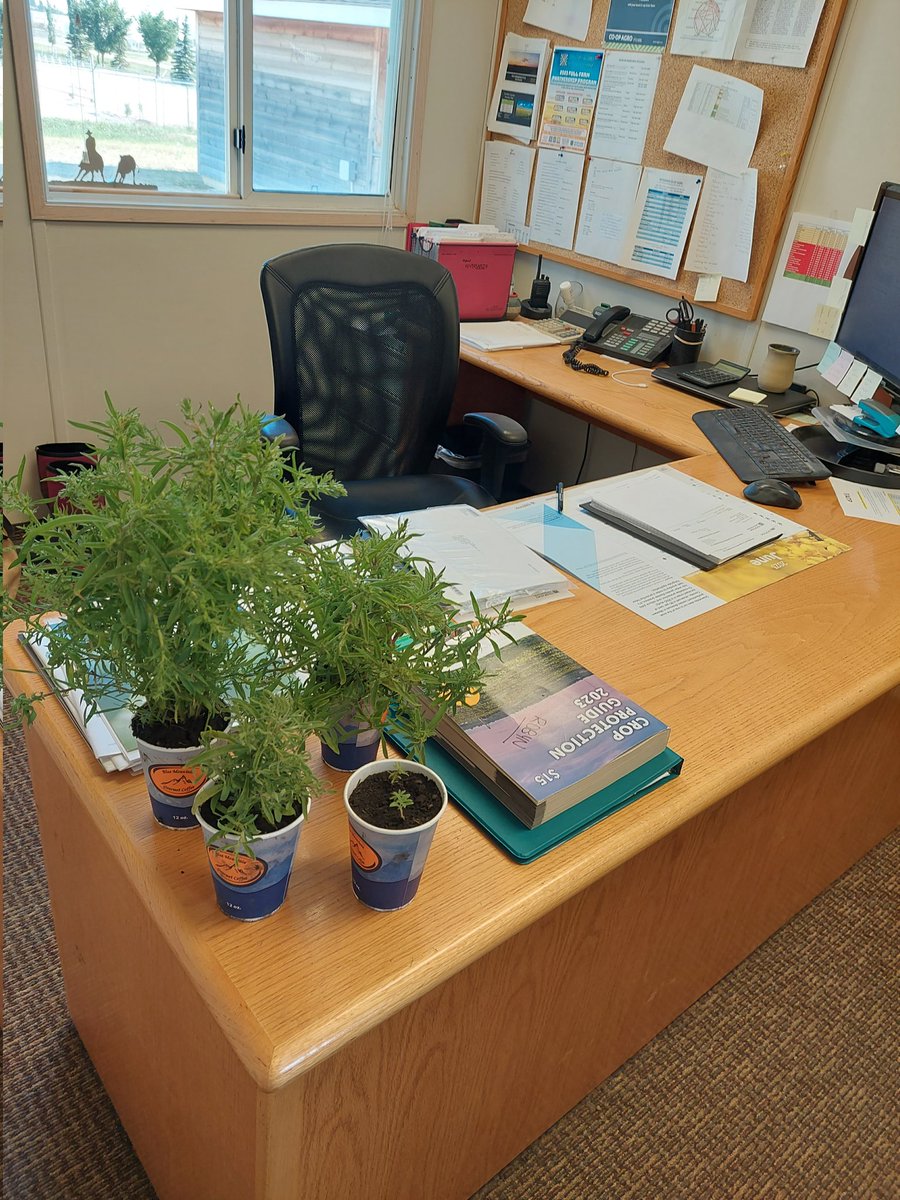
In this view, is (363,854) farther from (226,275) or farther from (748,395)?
(226,275)

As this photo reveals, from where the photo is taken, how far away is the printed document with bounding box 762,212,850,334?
7.48 ft

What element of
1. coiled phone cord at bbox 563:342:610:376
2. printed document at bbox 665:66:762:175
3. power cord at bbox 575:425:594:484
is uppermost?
printed document at bbox 665:66:762:175

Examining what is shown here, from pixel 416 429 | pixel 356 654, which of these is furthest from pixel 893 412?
pixel 356 654

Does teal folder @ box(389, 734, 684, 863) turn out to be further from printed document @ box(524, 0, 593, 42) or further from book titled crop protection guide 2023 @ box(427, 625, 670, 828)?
printed document @ box(524, 0, 593, 42)

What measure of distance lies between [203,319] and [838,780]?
2.45m

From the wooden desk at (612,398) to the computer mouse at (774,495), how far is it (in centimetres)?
26

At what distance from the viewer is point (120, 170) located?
271cm

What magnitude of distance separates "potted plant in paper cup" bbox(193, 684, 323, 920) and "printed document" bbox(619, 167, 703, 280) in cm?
238

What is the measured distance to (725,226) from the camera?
2.49 meters

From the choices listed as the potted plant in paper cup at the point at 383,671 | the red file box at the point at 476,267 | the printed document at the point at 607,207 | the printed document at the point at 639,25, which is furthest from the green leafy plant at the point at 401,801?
the printed document at the point at 639,25

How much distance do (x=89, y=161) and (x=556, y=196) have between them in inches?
59.5

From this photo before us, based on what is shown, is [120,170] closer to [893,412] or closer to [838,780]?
[893,412]

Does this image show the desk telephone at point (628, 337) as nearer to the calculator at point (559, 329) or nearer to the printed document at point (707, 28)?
the calculator at point (559, 329)

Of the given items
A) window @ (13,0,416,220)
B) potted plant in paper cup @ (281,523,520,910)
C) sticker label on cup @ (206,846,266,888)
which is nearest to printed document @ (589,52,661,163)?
window @ (13,0,416,220)
